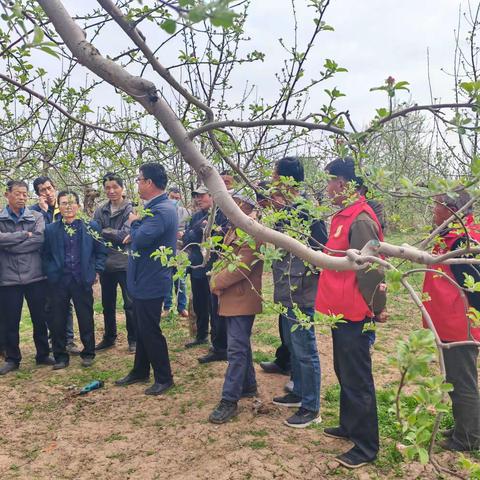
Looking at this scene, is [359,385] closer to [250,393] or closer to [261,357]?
[250,393]

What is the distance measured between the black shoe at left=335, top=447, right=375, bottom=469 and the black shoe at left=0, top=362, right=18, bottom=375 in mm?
3619

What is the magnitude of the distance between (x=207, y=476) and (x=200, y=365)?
2.04 metres

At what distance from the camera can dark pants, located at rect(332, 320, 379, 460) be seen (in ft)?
9.54

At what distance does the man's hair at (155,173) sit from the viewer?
4.08 metres

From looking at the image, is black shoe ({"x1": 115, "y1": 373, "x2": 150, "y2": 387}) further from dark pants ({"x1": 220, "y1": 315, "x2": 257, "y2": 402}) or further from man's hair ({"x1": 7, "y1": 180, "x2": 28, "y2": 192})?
man's hair ({"x1": 7, "y1": 180, "x2": 28, "y2": 192})

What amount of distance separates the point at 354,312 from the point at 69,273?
325 centimetres

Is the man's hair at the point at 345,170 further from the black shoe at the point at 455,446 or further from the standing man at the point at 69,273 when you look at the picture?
the standing man at the point at 69,273

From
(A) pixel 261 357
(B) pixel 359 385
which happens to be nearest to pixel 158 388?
(A) pixel 261 357

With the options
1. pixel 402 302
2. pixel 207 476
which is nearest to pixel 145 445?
pixel 207 476

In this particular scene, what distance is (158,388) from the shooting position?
420 cm

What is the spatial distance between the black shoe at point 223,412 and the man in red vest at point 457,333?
157cm

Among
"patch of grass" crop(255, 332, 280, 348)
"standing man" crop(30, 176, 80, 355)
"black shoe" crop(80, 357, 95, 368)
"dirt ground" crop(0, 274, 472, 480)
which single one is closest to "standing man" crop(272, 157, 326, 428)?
"dirt ground" crop(0, 274, 472, 480)

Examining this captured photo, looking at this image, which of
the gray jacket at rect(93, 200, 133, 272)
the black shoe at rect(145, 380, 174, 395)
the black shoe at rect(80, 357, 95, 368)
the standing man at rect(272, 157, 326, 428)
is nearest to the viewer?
the standing man at rect(272, 157, 326, 428)

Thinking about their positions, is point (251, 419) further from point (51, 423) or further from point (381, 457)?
point (51, 423)
